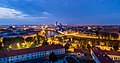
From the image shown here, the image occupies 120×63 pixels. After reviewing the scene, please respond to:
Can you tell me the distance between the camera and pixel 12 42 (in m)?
38.3

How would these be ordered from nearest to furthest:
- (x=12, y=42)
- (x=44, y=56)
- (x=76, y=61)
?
(x=76, y=61)
(x=44, y=56)
(x=12, y=42)

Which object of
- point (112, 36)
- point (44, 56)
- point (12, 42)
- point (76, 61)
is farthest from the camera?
point (112, 36)

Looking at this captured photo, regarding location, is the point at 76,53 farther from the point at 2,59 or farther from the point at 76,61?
the point at 2,59

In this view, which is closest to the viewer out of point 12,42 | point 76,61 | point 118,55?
point 76,61

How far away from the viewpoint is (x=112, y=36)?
169 ft

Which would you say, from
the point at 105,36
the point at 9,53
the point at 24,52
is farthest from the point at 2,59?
the point at 105,36

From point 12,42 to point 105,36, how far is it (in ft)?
93.9

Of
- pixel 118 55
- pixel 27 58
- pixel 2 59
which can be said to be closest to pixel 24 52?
pixel 27 58

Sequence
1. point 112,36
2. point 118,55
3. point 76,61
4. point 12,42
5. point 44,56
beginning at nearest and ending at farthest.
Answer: point 76,61 < point 118,55 < point 44,56 < point 12,42 < point 112,36

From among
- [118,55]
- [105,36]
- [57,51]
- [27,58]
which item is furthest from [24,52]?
[105,36]

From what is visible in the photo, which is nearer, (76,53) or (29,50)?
(29,50)

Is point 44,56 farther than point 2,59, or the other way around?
point 44,56

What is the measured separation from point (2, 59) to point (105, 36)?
3713cm

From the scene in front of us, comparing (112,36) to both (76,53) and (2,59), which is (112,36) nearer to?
(76,53)
